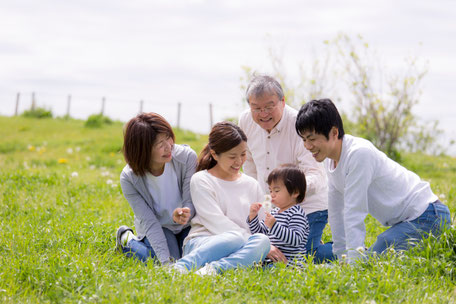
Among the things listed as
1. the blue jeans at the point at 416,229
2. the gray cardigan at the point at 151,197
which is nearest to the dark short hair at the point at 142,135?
the gray cardigan at the point at 151,197

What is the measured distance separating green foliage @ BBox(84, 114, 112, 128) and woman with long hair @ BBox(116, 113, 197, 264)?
14.9 m

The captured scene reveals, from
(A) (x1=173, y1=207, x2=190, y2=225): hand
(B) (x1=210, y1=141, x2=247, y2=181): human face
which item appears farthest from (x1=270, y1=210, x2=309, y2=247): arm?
(A) (x1=173, y1=207, x2=190, y2=225): hand

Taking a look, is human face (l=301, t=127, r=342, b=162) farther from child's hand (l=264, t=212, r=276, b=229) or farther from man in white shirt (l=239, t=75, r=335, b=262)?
man in white shirt (l=239, t=75, r=335, b=262)

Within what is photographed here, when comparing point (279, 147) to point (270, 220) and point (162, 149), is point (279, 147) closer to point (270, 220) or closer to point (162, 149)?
point (270, 220)

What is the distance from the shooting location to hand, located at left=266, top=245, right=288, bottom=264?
4215 millimetres

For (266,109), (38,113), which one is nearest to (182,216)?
(266,109)

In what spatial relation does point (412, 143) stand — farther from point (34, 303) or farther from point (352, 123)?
point (34, 303)

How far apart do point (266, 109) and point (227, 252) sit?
134 centimetres

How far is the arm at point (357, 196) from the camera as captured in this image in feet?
13.0

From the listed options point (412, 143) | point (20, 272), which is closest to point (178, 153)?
point (20, 272)

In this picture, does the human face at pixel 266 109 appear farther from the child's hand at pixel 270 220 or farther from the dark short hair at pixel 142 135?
the child's hand at pixel 270 220

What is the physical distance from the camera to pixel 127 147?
14.4 feet

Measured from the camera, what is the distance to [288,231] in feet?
14.1

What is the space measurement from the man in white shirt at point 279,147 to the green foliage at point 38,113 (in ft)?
61.7
